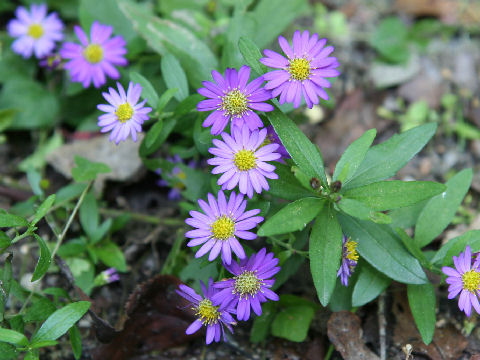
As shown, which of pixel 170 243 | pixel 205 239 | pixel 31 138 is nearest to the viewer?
pixel 205 239

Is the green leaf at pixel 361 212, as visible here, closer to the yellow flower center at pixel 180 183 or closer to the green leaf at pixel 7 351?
the yellow flower center at pixel 180 183

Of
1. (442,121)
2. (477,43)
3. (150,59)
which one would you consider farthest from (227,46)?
(477,43)

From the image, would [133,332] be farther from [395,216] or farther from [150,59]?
[150,59]

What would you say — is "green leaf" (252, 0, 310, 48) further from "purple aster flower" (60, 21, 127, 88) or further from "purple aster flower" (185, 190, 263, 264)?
"purple aster flower" (185, 190, 263, 264)

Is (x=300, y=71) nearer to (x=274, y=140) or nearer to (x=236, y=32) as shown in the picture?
(x=274, y=140)

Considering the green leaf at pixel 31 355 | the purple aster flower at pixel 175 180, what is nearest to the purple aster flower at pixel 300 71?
the purple aster flower at pixel 175 180

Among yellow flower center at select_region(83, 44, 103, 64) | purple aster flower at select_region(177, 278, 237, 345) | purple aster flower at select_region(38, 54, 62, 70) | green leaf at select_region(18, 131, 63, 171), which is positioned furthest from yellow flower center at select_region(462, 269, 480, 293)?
purple aster flower at select_region(38, 54, 62, 70)
